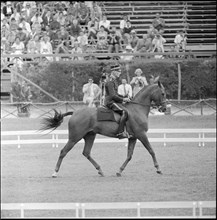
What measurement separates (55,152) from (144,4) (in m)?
14.2

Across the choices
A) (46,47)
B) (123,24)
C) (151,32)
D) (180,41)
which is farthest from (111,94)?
A: (180,41)

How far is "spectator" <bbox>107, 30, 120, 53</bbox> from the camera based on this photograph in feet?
104

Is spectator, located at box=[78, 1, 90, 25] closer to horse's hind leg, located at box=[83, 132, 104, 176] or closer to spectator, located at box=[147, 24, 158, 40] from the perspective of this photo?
spectator, located at box=[147, 24, 158, 40]

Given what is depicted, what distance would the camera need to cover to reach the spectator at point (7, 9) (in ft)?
111

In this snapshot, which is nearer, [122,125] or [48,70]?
[122,125]

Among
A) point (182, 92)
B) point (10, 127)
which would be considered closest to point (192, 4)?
point (182, 92)

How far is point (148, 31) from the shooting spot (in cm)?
3197

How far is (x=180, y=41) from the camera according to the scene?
32.6 meters

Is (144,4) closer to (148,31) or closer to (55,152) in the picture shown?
(148,31)

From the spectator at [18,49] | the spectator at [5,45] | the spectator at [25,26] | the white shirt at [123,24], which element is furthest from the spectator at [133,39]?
the spectator at [5,45]

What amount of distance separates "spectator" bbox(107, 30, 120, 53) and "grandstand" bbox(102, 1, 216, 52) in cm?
170

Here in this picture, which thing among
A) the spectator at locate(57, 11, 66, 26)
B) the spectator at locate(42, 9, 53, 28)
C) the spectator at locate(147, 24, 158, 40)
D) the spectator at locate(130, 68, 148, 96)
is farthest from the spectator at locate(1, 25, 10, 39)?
the spectator at locate(130, 68, 148, 96)

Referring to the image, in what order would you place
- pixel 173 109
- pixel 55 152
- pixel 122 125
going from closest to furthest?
pixel 122 125 → pixel 55 152 → pixel 173 109

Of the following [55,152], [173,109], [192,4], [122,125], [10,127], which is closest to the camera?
[122,125]
